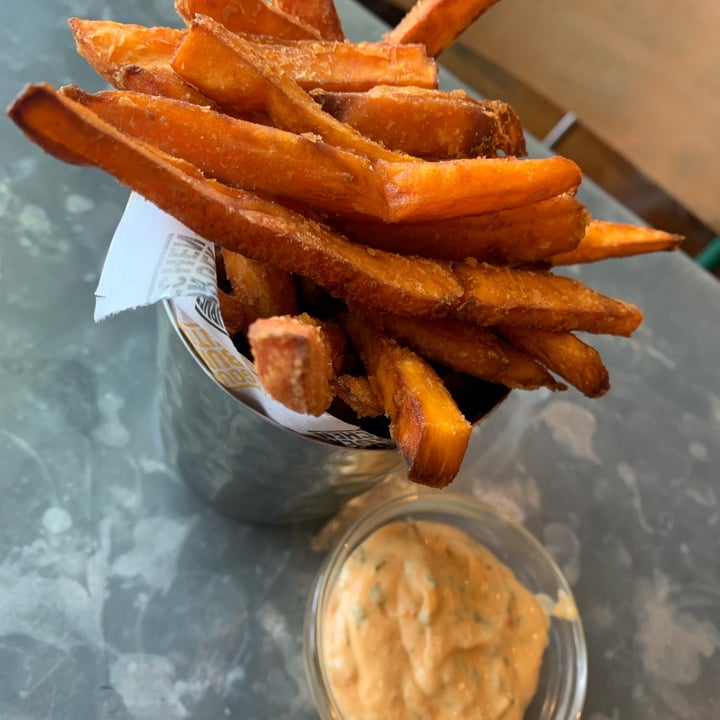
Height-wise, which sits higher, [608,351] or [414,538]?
[608,351]

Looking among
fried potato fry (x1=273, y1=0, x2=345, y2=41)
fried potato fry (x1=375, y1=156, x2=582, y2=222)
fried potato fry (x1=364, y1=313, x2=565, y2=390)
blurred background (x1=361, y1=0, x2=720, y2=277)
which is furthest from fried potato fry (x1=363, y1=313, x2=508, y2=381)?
blurred background (x1=361, y1=0, x2=720, y2=277)

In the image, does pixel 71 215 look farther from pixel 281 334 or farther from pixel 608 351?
pixel 608 351

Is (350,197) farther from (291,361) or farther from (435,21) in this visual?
(435,21)

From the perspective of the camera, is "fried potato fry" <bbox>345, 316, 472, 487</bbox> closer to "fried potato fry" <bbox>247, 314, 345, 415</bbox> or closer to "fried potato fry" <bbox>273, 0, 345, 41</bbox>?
"fried potato fry" <bbox>247, 314, 345, 415</bbox>

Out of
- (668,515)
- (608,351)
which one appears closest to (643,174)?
(608,351)

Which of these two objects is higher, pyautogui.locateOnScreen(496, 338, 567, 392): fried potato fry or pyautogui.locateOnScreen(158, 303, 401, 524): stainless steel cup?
pyautogui.locateOnScreen(496, 338, 567, 392): fried potato fry

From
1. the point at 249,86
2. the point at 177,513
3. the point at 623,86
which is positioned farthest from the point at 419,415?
the point at 623,86

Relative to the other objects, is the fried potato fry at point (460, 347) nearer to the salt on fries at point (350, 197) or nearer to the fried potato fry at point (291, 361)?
the salt on fries at point (350, 197)
